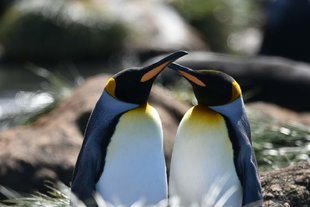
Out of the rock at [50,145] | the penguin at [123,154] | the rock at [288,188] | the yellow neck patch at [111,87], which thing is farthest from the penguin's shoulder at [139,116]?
the rock at [50,145]

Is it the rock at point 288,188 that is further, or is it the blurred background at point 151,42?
the blurred background at point 151,42

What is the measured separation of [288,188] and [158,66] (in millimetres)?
1094

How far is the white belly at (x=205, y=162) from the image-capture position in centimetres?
594

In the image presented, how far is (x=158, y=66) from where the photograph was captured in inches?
237

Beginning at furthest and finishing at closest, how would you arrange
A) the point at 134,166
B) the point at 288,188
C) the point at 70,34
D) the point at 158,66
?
the point at 70,34 < the point at 288,188 < the point at 158,66 < the point at 134,166

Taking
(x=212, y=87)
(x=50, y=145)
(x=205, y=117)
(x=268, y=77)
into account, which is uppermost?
(x=212, y=87)

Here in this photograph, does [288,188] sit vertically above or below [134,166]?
below

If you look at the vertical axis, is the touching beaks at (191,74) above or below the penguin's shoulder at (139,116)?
above

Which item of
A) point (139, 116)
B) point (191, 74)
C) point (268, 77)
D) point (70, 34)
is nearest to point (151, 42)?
point (70, 34)

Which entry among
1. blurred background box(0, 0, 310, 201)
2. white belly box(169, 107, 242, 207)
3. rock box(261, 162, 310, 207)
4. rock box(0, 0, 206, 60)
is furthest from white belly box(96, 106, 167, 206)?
rock box(0, 0, 206, 60)

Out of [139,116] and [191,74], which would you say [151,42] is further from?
[139,116]

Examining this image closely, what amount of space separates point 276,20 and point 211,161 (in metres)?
10.0

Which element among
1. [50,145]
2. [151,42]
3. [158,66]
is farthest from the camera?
[151,42]

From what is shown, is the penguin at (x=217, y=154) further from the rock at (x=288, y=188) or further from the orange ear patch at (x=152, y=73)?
the rock at (x=288, y=188)
